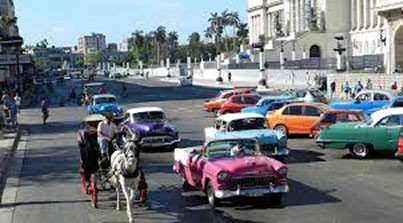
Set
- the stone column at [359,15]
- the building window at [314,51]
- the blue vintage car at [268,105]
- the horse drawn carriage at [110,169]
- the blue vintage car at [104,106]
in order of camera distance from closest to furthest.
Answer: the horse drawn carriage at [110,169] → the blue vintage car at [268,105] → the blue vintage car at [104,106] → the stone column at [359,15] → the building window at [314,51]

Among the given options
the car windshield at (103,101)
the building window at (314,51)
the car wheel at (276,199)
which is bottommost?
the car wheel at (276,199)

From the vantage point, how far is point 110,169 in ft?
50.2

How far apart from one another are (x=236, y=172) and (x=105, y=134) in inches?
122

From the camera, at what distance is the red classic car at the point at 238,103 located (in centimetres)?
3794

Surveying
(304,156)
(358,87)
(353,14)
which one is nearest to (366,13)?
(353,14)

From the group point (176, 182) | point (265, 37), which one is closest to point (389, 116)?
point (176, 182)

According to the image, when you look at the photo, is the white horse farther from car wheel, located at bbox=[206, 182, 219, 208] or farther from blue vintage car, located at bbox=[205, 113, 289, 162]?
blue vintage car, located at bbox=[205, 113, 289, 162]

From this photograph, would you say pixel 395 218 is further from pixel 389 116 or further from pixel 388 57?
pixel 388 57

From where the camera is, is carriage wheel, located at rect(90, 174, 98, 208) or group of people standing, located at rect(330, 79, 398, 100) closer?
carriage wheel, located at rect(90, 174, 98, 208)

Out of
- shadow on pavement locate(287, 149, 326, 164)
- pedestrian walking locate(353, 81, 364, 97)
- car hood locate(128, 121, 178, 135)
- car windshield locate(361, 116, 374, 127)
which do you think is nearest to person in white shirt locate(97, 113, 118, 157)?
shadow on pavement locate(287, 149, 326, 164)

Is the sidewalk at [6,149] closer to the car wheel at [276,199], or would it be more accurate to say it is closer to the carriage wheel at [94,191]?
the carriage wheel at [94,191]

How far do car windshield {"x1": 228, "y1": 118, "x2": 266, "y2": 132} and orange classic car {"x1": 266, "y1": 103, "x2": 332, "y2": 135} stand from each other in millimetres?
6060

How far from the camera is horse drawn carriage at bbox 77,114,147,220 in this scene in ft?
44.7

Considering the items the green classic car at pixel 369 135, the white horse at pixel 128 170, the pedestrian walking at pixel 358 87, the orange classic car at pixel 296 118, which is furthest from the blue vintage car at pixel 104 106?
the white horse at pixel 128 170
